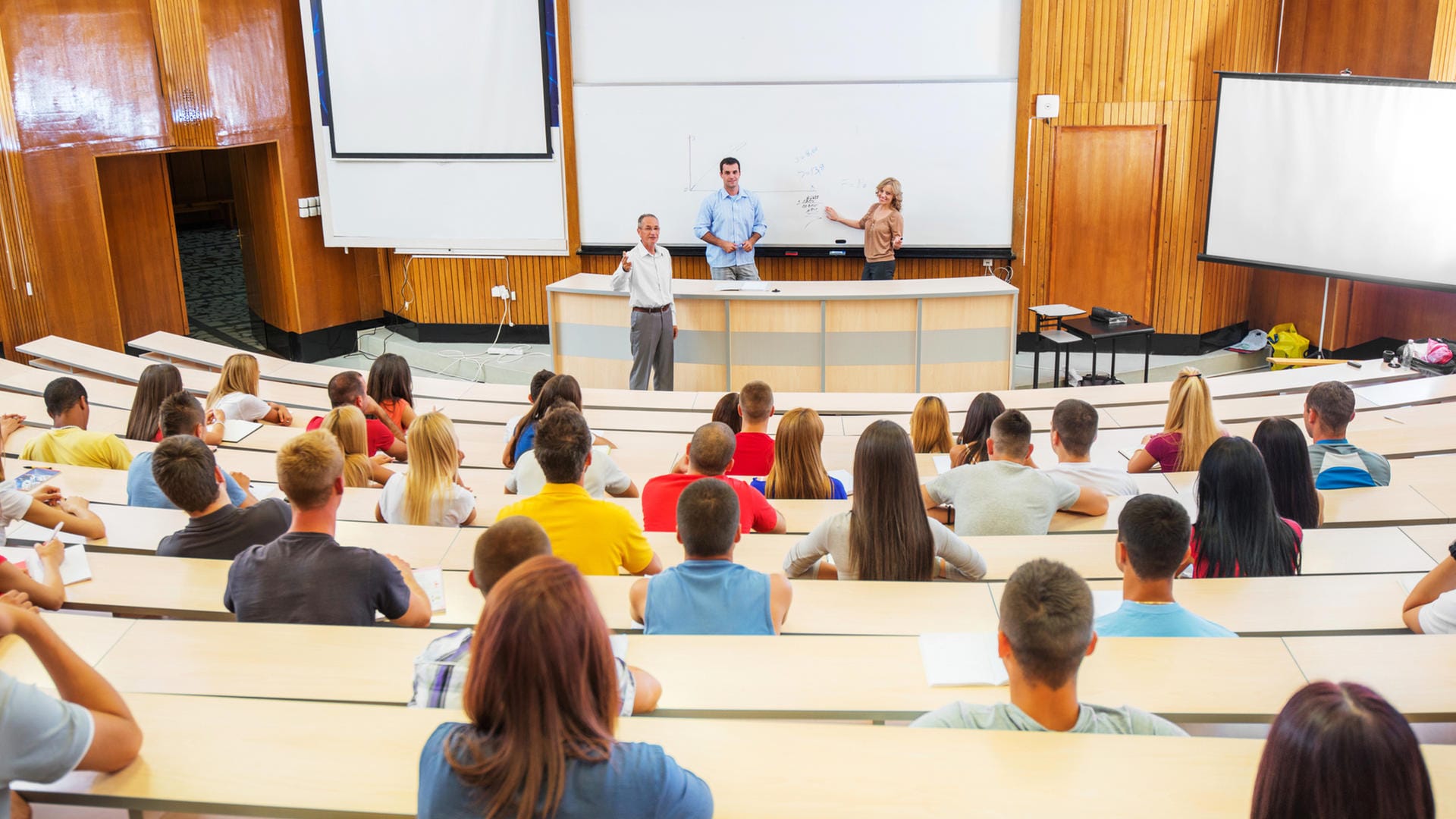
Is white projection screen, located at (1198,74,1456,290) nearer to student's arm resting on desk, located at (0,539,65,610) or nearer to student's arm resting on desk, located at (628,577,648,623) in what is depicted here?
student's arm resting on desk, located at (628,577,648,623)

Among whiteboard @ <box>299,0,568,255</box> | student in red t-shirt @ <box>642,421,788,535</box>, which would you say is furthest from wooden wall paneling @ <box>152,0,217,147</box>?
student in red t-shirt @ <box>642,421,788,535</box>

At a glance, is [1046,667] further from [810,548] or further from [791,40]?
[791,40]

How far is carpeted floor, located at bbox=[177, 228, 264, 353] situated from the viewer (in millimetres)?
10812

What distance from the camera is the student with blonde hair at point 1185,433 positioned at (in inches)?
178

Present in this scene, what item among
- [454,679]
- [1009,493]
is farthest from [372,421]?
[454,679]

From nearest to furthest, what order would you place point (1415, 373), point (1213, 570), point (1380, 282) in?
point (1213, 570)
point (1415, 373)
point (1380, 282)

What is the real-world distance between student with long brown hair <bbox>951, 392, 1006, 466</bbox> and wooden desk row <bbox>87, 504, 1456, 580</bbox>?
0.91 m

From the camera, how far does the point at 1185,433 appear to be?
4.53 metres

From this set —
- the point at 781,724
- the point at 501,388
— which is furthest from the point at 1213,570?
the point at 501,388

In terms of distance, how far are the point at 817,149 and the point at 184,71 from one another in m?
5.06

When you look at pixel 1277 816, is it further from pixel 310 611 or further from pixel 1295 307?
pixel 1295 307

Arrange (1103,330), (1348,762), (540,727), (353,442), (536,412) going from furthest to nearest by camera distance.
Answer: (1103,330)
(536,412)
(353,442)
(540,727)
(1348,762)

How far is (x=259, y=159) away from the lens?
9.88 m

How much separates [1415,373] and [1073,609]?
18.5ft
